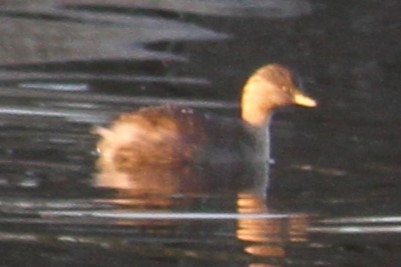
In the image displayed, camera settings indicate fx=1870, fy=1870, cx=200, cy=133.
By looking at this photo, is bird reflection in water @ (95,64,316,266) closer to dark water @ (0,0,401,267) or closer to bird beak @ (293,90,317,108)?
dark water @ (0,0,401,267)

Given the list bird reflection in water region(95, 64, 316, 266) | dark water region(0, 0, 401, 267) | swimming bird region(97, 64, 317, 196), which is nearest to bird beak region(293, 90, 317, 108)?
dark water region(0, 0, 401, 267)

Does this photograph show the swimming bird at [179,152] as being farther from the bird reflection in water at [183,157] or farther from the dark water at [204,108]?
Answer: the dark water at [204,108]

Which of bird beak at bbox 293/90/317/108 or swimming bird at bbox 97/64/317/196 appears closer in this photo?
swimming bird at bbox 97/64/317/196

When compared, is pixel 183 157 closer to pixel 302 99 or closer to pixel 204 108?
pixel 302 99

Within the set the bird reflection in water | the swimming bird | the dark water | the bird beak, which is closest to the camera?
the dark water

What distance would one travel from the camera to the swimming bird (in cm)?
890

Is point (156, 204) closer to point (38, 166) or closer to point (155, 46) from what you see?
point (38, 166)

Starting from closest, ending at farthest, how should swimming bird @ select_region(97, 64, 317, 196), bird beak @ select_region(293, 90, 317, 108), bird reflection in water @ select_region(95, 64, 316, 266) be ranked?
bird reflection in water @ select_region(95, 64, 316, 266) < swimming bird @ select_region(97, 64, 317, 196) < bird beak @ select_region(293, 90, 317, 108)

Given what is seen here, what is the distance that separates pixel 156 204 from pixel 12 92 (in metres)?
2.69

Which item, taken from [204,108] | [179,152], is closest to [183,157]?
[179,152]

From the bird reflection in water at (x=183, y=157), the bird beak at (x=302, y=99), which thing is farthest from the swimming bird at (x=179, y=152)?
the bird beak at (x=302, y=99)

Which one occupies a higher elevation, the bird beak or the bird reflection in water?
the bird beak

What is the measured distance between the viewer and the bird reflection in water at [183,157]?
8.64 meters

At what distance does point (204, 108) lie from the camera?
10.7m
